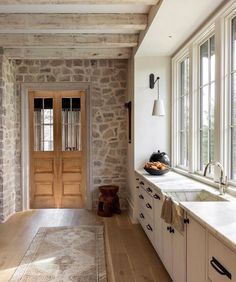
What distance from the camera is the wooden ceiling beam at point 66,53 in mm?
5266

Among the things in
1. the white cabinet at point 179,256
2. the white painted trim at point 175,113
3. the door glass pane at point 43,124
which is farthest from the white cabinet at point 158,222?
the door glass pane at point 43,124

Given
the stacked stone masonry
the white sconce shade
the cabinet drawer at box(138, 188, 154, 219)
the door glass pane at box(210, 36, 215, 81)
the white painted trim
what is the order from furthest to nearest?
the stacked stone masonry
the white painted trim
the white sconce shade
the cabinet drawer at box(138, 188, 154, 219)
the door glass pane at box(210, 36, 215, 81)

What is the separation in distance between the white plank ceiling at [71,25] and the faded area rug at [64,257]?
2767mm

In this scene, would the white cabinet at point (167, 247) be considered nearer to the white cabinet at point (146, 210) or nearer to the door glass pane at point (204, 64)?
the white cabinet at point (146, 210)

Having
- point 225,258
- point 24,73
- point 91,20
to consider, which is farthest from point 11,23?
point 225,258

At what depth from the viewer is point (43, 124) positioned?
6.11m

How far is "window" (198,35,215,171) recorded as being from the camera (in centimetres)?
360

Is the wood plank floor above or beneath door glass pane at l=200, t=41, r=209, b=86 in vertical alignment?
beneath

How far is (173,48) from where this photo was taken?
4656mm

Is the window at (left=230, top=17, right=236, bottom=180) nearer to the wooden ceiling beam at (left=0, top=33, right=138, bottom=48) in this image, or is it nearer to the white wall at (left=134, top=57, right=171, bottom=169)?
the wooden ceiling beam at (left=0, top=33, right=138, bottom=48)

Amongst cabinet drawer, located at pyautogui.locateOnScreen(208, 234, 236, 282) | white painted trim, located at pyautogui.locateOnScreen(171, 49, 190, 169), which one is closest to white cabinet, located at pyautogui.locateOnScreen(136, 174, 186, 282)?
cabinet drawer, located at pyautogui.locateOnScreen(208, 234, 236, 282)

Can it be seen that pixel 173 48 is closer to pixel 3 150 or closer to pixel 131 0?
pixel 131 0

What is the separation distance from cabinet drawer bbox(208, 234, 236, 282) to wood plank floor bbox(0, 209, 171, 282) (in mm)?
1338

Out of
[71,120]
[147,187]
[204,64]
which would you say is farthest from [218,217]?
[71,120]
